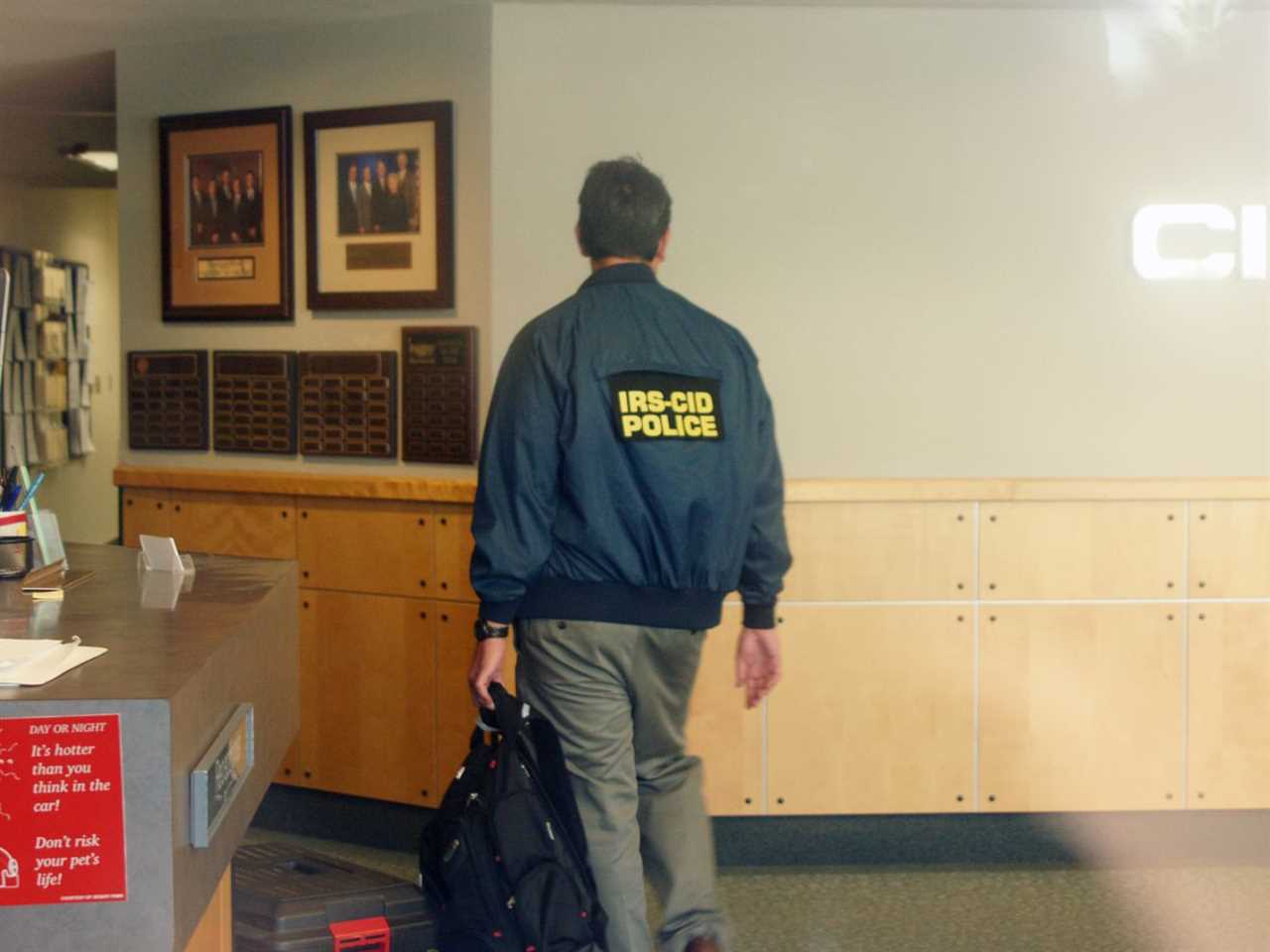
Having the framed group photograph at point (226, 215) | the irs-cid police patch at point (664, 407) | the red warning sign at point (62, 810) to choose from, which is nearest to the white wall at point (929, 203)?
the framed group photograph at point (226, 215)

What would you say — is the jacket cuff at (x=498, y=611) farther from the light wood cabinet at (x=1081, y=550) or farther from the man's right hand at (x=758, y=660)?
the light wood cabinet at (x=1081, y=550)

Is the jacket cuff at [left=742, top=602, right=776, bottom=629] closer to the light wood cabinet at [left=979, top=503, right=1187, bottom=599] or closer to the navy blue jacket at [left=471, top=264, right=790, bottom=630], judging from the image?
the navy blue jacket at [left=471, top=264, right=790, bottom=630]

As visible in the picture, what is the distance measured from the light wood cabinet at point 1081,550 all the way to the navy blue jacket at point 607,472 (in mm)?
1540

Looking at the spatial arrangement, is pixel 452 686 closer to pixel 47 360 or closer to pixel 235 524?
pixel 235 524

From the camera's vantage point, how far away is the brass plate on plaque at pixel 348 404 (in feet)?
14.2

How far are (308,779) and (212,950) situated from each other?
2467 millimetres

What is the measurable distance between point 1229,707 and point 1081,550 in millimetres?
596

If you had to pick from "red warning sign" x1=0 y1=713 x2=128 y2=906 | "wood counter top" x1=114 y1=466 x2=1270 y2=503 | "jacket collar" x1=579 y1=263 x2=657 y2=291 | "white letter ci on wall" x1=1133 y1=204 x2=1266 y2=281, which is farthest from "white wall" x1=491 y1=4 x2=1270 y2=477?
"red warning sign" x1=0 y1=713 x2=128 y2=906

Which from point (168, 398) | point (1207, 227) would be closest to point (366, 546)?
point (168, 398)

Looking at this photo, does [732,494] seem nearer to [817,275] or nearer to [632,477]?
[632,477]

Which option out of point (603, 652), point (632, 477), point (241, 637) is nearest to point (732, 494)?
point (632, 477)

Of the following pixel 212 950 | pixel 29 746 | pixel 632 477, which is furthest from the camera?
pixel 632 477

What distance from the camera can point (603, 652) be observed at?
264 cm

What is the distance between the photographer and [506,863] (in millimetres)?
2426
